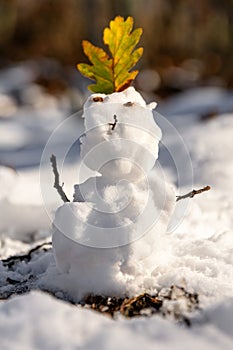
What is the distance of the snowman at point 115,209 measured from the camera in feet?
4.24

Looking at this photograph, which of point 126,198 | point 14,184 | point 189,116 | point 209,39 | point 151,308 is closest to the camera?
point 151,308

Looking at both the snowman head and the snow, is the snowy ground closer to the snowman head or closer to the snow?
the snow

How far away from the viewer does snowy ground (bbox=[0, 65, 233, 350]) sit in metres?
1.02

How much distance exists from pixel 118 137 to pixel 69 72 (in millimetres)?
7210

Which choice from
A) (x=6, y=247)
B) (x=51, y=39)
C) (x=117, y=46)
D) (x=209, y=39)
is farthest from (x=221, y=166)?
(x=51, y=39)

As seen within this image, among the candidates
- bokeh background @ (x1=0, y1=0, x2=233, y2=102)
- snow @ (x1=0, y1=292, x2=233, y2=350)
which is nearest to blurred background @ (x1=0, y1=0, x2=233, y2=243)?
bokeh background @ (x1=0, y1=0, x2=233, y2=102)

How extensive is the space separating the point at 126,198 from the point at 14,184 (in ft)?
4.12

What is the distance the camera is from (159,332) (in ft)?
3.35

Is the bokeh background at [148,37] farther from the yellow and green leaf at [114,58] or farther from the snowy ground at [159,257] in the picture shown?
the yellow and green leaf at [114,58]

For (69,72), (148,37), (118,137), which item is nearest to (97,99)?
(118,137)

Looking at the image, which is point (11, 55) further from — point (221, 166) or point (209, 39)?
point (221, 166)

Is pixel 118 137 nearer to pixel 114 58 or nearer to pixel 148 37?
pixel 114 58

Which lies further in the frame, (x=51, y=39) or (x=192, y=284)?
(x=51, y=39)

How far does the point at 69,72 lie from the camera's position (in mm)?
8391
